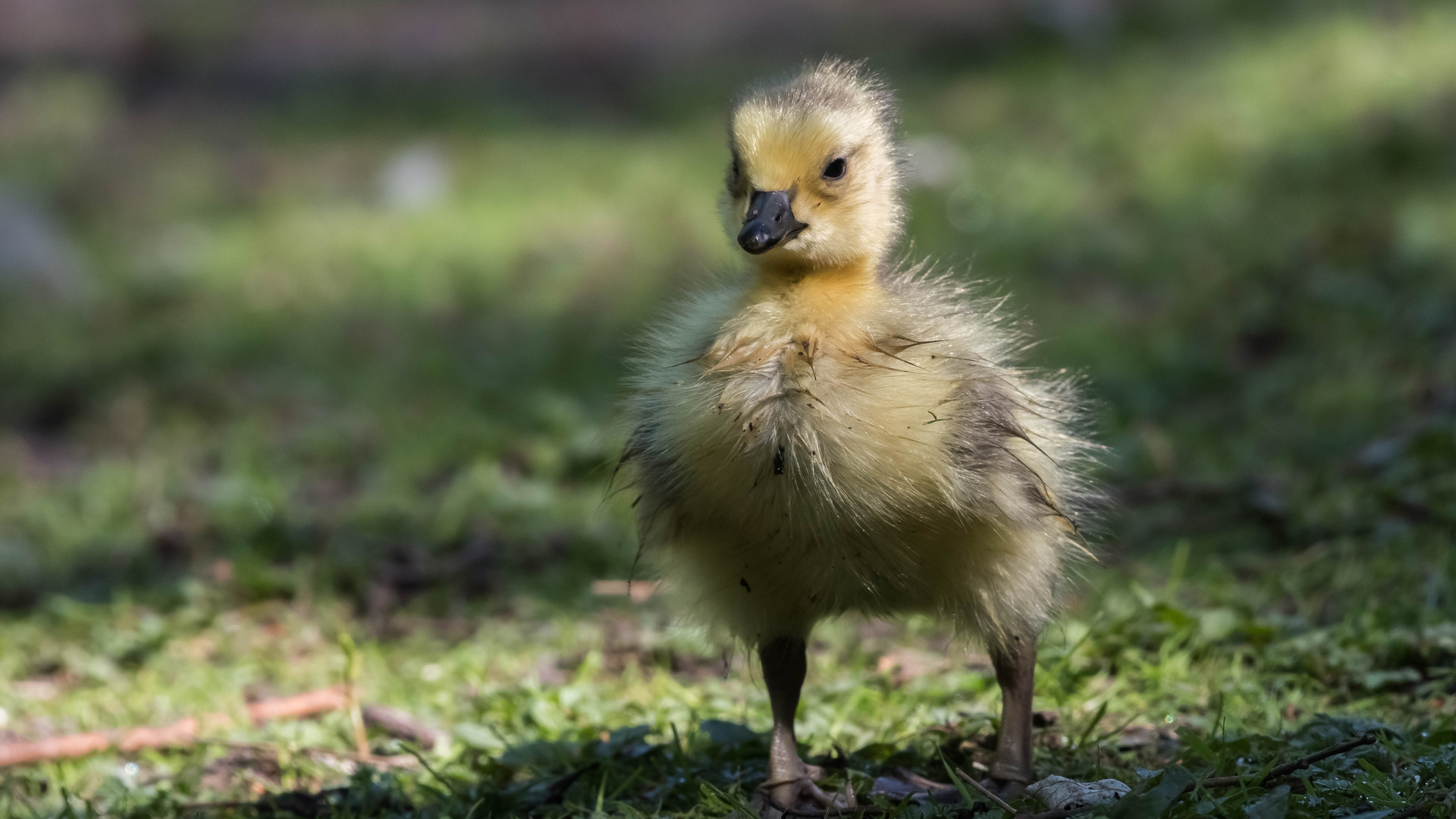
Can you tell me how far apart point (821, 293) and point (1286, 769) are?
1202mm

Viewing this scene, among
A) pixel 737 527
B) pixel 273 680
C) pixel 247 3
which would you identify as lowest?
pixel 273 680

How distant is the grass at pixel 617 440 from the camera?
3.14 m

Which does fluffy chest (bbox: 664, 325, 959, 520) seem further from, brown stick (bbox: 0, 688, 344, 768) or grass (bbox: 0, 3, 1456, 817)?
brown stick (bbox: 0, 688, 344, 768)

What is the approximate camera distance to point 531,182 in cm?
970

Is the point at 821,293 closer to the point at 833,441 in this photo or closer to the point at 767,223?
the point at 767,223

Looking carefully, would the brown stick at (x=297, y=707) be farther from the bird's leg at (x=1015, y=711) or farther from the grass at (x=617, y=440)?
the bird's leg at (x=1015, y=711)

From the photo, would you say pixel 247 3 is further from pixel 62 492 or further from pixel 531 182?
pixel 62 492

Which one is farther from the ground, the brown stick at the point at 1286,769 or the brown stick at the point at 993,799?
the brown stick at the point at 1286,769

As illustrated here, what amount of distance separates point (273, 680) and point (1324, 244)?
17.2ft

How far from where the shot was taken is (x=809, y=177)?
272 centimetres

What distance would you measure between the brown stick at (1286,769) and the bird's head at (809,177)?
117 centimetres

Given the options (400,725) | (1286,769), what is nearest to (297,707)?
(400,725)

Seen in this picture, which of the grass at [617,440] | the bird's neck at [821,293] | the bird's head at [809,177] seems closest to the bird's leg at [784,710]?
the grass at [617,440]

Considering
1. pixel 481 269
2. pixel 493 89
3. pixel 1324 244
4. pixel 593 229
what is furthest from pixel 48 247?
pixel 1324 244
